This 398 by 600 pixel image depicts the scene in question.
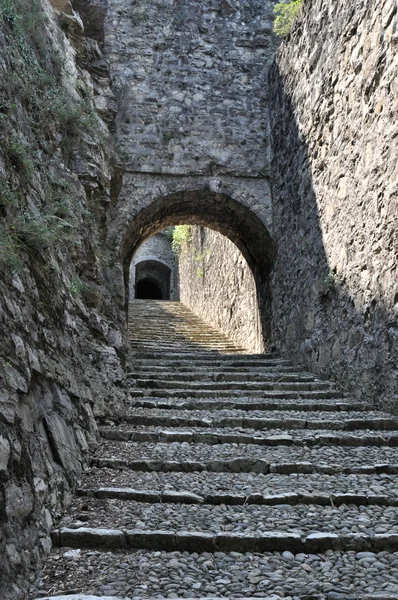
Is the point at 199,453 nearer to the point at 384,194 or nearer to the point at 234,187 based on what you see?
the point at 384,194

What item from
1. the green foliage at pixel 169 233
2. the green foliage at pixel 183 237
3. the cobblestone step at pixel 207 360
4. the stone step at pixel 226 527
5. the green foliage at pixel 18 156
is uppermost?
the green foliage at pixel 169 233

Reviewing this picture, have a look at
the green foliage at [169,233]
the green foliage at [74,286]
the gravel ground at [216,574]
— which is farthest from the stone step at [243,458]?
the green foliage at [169,233]

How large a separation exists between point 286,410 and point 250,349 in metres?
4.36

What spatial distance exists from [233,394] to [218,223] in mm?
4453

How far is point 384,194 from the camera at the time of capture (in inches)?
168

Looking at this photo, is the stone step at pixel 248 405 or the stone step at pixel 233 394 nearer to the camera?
the stone step at pixel 248 405

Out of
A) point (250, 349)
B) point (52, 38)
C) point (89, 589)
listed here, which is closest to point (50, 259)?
point (89, 589)

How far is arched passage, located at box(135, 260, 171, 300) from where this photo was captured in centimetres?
2250

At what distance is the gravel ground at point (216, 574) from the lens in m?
1.93

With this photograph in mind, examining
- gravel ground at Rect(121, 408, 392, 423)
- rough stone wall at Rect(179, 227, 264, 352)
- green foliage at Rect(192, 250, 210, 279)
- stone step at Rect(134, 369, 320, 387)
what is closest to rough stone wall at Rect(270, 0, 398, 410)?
gravel ground at Rect(121, 408, 392, 423)

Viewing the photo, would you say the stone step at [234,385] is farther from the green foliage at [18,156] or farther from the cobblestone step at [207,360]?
the green foliage at [18,156]

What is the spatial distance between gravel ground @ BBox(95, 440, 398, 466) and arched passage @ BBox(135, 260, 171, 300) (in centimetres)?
1865

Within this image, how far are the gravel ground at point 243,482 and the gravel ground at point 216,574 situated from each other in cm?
61

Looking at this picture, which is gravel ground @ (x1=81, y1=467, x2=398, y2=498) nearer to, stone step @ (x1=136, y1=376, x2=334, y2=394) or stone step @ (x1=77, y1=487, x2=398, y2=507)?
stone step @ (x1=77, y1=487, x2=398, y2=507)
